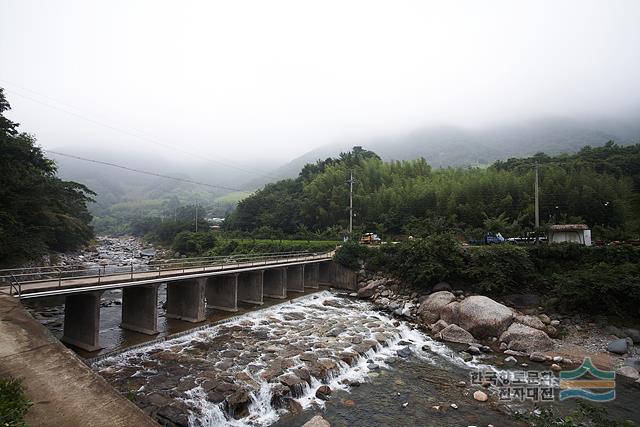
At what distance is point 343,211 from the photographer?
5491cm

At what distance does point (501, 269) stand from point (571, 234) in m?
10.8

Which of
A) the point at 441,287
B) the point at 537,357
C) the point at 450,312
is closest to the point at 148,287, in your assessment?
the point at 450,312

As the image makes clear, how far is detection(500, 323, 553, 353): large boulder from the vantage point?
17.5 metres

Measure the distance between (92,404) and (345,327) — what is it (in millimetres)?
16274

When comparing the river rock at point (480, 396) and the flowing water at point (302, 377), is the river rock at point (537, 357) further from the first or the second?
the river rock at point (480, 396)

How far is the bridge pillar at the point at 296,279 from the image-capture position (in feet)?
109

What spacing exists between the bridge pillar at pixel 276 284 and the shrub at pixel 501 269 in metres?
15.6

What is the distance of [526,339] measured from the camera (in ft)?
58.4

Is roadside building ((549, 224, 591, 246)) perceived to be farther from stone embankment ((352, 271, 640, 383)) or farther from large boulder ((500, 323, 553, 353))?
large boulder ((500, 323, 553, 353))

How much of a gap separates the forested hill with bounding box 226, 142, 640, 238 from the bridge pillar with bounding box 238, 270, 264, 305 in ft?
63.8

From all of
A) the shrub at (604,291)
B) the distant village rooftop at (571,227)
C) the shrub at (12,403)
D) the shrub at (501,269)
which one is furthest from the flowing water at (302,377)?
the distant village rooftop at (571,227)

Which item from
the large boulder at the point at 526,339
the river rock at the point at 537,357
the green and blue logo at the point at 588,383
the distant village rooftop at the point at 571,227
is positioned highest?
the distant village rooftop at the point at 571,227

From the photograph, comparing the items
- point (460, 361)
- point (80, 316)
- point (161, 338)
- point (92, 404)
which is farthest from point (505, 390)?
point (80, 316)

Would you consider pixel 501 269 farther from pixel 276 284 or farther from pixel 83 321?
pixel 83 321
